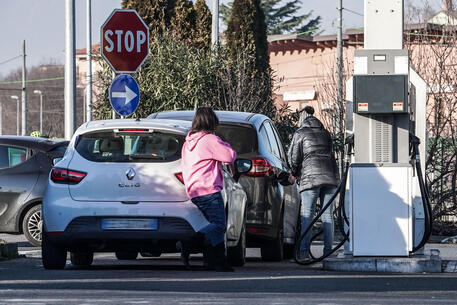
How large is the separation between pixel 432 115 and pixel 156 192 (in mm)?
10917

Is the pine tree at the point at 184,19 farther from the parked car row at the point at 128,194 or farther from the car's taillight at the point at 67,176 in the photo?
the car's taillight at the point at 67,176

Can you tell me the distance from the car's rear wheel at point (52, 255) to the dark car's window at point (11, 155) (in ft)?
18.6

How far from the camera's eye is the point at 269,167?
1414 centimetres

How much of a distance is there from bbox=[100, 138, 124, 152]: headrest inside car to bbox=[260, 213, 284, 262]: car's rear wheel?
265 cm

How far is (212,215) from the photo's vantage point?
1252 centimetres

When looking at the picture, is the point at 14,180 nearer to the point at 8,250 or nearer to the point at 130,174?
the point at 8,250

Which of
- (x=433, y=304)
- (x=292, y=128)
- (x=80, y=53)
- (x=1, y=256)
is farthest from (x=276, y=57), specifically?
(x=80, y=53)

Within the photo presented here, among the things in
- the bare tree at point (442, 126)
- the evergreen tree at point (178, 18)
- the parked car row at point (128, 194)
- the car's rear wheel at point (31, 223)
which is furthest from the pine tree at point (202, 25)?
the parked car row at point (128, 194)

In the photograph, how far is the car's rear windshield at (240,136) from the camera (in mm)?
14172

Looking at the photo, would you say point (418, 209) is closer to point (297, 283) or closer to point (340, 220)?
point (340, 220)

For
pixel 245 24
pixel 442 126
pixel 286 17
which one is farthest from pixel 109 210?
pixel 286 17

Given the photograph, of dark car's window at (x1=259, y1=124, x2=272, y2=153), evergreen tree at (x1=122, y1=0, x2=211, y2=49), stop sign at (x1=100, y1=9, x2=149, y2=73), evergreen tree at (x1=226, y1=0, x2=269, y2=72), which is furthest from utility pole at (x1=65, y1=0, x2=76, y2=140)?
evergreen tree at (x1=226, y1=0, x2=269, y2=72)

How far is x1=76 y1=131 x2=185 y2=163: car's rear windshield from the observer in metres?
12.7

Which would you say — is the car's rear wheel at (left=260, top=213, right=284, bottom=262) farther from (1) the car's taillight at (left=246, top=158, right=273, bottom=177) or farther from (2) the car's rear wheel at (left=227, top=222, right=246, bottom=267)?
(2) the car's rear wheel at (left=227, top=222, right=246, bottom=267)
